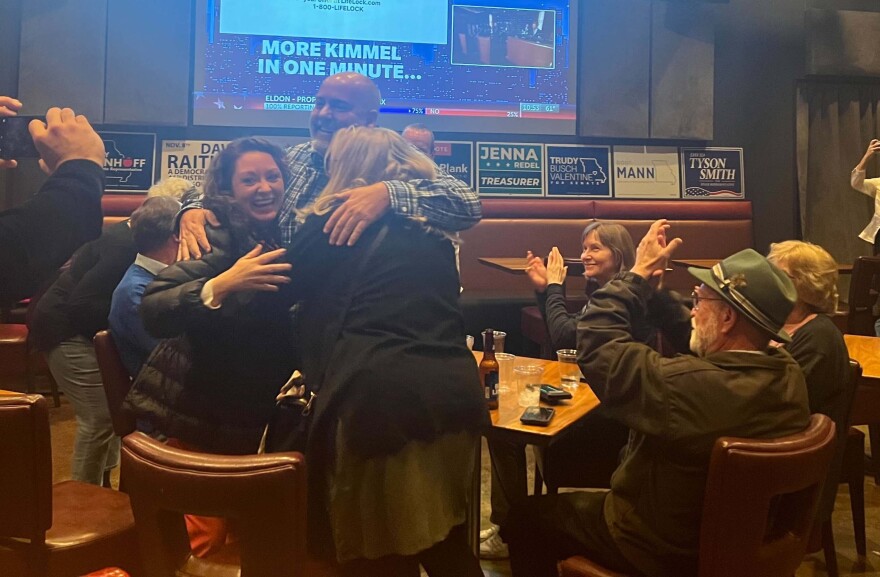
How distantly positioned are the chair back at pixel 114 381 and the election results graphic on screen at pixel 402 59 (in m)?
3.91

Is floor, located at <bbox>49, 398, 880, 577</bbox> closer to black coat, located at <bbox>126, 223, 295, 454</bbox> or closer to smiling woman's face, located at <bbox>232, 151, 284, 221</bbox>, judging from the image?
black coat, located at <bbox>126, 223, 295, 454</bbox>

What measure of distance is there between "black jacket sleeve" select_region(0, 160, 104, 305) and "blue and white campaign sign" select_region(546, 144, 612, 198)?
5183 millimetres

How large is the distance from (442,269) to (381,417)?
0.34 m

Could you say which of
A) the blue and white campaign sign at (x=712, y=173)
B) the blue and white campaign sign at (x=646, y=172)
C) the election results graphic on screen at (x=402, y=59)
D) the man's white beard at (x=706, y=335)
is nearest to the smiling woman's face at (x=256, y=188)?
the man's white beard at (x=706, y=335)

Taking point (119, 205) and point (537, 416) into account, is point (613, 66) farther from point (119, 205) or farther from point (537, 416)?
point (537, 416)

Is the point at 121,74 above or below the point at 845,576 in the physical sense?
above

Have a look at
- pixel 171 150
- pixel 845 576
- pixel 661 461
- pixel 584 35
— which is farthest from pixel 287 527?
pixel 584 35

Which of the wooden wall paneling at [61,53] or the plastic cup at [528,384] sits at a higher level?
the wooden wall paneling at [61,53]

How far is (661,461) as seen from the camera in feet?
5.37

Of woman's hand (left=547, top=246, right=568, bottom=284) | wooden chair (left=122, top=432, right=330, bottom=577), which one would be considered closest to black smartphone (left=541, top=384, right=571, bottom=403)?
woman's hand (left=547, top=246, right=568, bottom=284)

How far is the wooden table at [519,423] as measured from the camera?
6.33 ft

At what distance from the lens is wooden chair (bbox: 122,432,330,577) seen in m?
1.27

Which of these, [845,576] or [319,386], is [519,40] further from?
[319,386]

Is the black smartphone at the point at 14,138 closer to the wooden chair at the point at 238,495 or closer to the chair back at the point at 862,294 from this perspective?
the wooden chair at the point at 238,495
